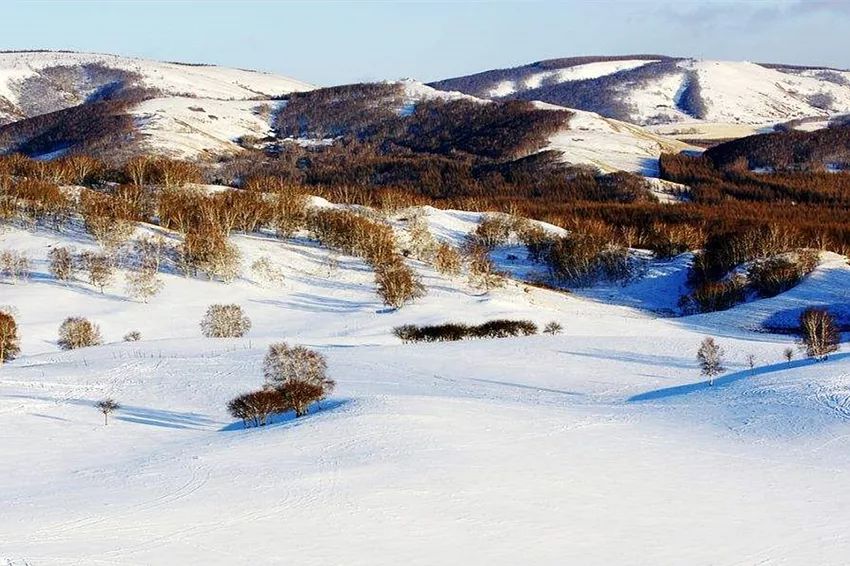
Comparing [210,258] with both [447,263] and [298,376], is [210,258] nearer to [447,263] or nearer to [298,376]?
[447,263]

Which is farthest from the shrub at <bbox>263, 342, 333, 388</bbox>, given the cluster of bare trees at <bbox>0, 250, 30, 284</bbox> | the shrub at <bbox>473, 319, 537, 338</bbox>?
the cluster of bare trees at <bbox>0, 250, 30, 284</bbox>

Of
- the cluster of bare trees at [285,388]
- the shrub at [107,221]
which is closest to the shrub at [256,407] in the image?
the cluster of bare trees at [285,388]

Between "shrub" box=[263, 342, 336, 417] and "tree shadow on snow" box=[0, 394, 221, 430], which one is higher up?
"shrub" box=[263, 342, 336, 417]

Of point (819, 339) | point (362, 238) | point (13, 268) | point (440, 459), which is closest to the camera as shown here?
point (440, 459)

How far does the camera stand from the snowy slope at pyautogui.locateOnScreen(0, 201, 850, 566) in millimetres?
18422

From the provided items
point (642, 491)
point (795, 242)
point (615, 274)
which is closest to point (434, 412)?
point (642, 491)

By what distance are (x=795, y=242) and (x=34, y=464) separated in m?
84.5

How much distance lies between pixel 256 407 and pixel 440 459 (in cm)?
847

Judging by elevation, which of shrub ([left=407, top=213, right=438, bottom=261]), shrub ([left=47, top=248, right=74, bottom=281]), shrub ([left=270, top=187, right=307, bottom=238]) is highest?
shrub ([left=270, top=187, right=307, bottom=238])

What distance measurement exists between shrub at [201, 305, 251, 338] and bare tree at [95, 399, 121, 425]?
76.5ft

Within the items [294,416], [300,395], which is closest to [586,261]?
[300,395]

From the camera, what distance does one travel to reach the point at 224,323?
5581 cm

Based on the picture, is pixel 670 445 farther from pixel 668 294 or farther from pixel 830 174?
pixel 830 174

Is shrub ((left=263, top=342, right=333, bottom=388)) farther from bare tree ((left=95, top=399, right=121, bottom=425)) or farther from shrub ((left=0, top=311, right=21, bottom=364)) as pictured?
shrub ((left=0, top=311, right=21, bottom=364))
